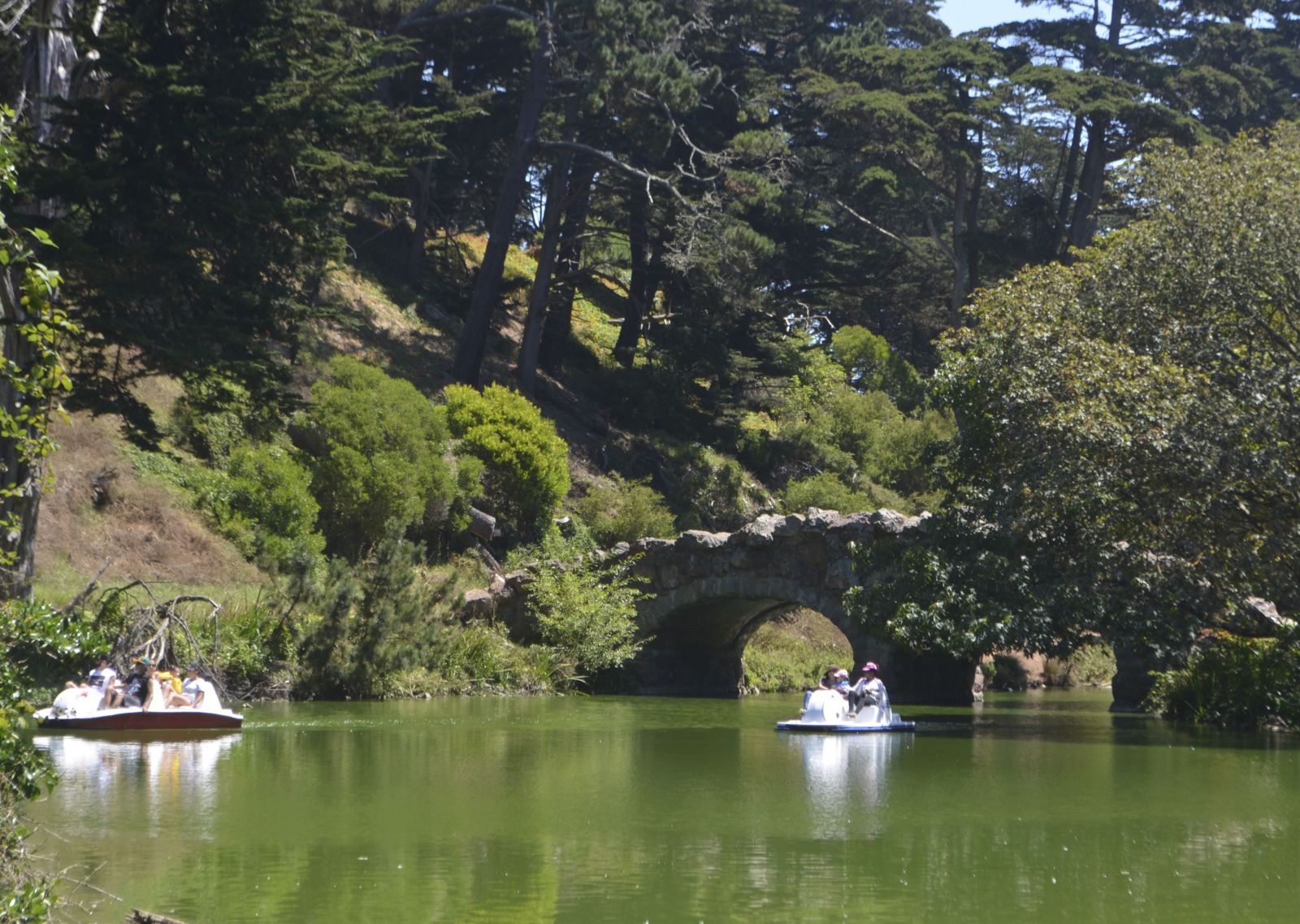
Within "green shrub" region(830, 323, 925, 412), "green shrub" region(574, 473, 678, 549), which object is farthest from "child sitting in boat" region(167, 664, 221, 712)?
"green shrub" region(830, 323, 925, 412)

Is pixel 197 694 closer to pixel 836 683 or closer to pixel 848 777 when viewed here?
pixel 848 777

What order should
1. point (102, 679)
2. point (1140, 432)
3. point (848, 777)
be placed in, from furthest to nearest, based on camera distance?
point (102, 679)
point (1140, 432)
point (848, 777)

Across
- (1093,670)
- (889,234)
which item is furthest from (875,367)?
(1093,670)

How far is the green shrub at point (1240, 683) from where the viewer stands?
21.0 m

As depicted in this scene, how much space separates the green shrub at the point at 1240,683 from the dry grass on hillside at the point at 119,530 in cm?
1583

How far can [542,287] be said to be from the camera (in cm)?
3875

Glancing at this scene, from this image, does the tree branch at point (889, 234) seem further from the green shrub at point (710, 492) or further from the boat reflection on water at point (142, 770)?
the boat reflection on water at point (142, 770)

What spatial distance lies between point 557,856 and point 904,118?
1304 inches

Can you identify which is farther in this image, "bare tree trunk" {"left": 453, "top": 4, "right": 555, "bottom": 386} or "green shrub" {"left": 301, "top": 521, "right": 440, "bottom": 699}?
"bare tree trunk" {"left": 453, "top": 4, "right": 555, "bottom": 386}

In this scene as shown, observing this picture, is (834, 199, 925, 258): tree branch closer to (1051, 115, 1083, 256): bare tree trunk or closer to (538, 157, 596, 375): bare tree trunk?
(1051, 115, 1083, 256): bare tree trunk

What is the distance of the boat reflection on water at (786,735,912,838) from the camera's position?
12531 millimetres

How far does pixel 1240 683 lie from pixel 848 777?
28.6 ft

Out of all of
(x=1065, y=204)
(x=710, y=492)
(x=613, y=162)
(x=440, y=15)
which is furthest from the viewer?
(x=1065, y=204)

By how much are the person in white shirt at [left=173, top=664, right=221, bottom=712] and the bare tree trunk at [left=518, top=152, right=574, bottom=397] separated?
18.9 m
